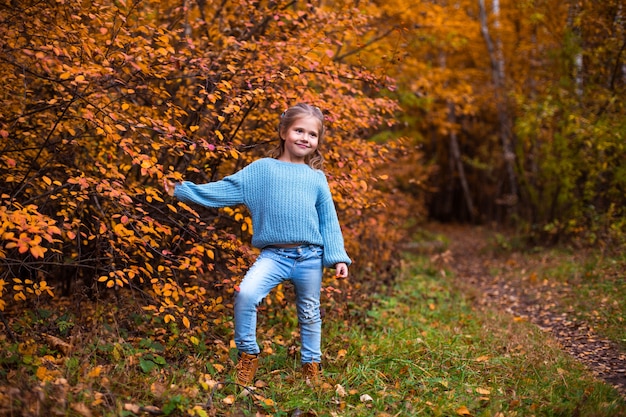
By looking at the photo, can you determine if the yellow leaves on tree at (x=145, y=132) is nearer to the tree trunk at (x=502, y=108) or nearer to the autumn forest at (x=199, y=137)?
the autumn forest at (x=199, y=137)

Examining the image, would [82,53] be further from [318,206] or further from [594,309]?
[594,309]

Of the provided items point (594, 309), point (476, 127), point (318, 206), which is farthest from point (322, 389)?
point (476, 127)

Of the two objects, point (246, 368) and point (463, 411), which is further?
point (246, 368)

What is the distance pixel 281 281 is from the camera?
138 inches

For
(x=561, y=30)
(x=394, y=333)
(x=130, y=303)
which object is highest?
(x=561, y=30)

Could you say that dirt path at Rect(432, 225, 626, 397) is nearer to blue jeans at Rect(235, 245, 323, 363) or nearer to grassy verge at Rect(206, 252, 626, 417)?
grassy verge at Rect(206, 252, 626, 417)

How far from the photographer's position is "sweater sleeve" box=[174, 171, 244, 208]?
10.7ft

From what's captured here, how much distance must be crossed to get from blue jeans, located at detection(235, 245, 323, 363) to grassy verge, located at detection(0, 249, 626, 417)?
245 mm

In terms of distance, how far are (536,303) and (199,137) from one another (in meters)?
4.19

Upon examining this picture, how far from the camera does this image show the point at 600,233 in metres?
7.81

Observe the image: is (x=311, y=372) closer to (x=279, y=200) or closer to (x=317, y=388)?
(x=317, y=388)

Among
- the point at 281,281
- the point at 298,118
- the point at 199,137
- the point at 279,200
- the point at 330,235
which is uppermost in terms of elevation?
the point at 298,118

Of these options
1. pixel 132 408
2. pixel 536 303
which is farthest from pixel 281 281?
pixel 536 303

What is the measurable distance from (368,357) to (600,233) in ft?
17.3
